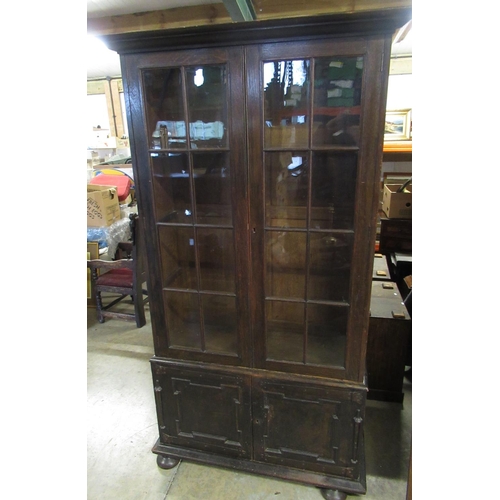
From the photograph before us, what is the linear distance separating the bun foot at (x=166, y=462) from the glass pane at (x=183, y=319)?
→ 0.62 m

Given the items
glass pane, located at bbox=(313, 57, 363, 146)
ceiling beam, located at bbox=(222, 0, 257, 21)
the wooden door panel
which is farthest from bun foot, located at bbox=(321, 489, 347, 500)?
ceiling beam, located at bbox=(222, 0, 257, 21)

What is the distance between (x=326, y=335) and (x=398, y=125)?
10.5ft

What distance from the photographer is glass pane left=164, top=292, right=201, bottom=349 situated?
1545 millimetres

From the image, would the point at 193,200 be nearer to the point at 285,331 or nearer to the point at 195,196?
the point at 195,196

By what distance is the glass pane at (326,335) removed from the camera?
4.60ft

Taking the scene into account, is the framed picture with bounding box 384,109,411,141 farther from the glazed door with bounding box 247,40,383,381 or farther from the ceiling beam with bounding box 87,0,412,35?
the glazed door with bounding box 247,40,383,381

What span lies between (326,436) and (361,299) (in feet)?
2.15

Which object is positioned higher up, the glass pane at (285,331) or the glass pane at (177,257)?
the glass pane at (177,257)

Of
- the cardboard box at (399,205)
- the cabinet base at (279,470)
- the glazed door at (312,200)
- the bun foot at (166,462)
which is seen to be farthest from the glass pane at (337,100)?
the cardboard box at (399,205)

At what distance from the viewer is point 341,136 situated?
1232 mm

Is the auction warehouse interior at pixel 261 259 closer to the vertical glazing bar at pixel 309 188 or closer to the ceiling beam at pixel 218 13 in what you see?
the vertical glazing bar at pixel 309 188

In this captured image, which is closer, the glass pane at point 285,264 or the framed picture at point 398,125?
the glass pane at point 285,264

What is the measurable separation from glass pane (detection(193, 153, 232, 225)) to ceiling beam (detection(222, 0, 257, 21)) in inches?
46.1
